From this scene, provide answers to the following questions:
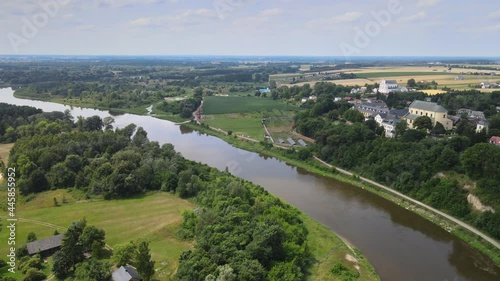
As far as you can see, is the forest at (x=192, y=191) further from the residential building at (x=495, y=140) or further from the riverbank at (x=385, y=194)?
the residential building at (x=495, y=140)

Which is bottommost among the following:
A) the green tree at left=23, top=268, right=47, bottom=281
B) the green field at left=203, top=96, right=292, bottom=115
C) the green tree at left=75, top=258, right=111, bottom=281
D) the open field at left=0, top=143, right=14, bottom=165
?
the green tree at left=23, top=268, right=47, bottom=281

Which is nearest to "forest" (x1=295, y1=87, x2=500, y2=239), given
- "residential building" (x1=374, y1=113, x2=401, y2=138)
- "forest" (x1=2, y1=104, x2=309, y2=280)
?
"residential building" (x1=374, y1=113, x2=401, y2=138)

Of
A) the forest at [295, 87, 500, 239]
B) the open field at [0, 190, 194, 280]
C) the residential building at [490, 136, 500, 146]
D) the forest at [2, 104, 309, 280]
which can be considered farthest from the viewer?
the residential building at [490, 136, 500, 146]

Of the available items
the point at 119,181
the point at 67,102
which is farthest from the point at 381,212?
the point at 67,102

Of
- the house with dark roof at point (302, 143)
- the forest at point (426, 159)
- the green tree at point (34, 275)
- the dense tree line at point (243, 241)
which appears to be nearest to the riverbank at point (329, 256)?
the dense tree line at point (243, 241)

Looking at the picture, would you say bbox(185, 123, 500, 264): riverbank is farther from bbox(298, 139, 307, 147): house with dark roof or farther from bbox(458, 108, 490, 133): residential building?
bbox(458, 108, 490, 133): residential building

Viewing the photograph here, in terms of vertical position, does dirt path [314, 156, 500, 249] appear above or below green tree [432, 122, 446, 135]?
below

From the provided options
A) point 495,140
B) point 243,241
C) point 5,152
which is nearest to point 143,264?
point 243,241
